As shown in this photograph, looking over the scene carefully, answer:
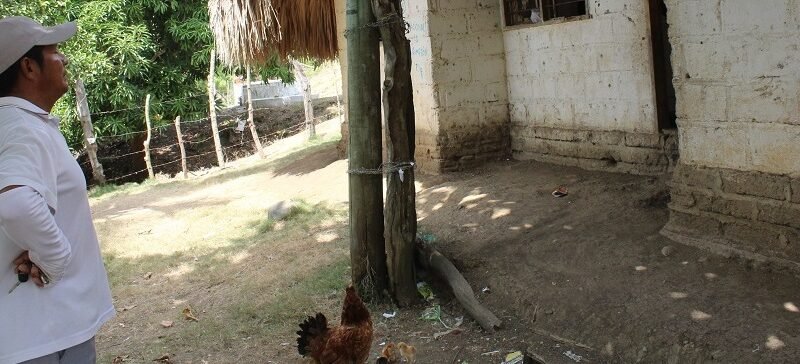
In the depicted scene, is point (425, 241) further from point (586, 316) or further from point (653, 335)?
point (653, 335)

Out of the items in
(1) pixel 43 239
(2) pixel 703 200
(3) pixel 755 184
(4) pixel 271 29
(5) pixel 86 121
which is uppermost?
(4) pixel 271 29

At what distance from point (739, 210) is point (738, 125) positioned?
55 cm

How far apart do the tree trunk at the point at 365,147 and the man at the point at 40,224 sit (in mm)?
2815

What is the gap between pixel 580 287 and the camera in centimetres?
486

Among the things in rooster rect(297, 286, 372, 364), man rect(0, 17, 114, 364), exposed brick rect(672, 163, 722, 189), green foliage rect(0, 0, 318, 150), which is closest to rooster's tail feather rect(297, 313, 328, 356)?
rooster rect(297, 286, 372, 364)

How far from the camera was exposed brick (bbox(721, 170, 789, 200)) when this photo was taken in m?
4.41

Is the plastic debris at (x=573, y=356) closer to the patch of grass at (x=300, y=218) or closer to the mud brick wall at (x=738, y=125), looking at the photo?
the mud brick wall at (x=738, y=125)

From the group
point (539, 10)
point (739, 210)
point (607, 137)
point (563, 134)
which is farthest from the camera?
point (539, 10)

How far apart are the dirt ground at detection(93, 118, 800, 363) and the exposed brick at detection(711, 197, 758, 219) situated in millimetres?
301

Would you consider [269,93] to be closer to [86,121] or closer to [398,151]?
[86,121]

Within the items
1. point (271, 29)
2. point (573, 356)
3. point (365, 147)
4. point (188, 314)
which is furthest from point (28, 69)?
point (271, 29)

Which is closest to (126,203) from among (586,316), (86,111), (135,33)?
(86,111)

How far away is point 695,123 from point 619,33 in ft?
7.57

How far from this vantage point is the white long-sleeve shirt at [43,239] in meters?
2.26
